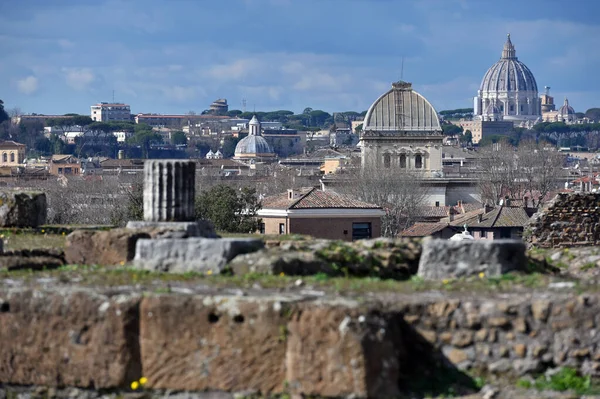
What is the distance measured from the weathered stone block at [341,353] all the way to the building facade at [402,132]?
80566 mm

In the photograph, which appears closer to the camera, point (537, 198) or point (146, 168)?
point (146, 168)

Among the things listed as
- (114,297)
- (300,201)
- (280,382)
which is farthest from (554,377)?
(300,201)

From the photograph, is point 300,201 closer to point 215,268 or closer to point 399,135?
point 215,268

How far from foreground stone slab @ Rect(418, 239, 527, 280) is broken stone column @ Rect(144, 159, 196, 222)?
3643mm

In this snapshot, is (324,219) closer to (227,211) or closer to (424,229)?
(227,211)

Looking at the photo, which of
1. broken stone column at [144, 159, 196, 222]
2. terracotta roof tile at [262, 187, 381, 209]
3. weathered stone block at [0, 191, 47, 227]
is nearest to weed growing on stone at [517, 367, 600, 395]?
broken stone column at [144, 159, 196, 222]

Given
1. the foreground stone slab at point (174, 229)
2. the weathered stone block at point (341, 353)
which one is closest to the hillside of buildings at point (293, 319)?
the weathered stone block at point (341, 353)

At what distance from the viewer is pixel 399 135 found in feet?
299

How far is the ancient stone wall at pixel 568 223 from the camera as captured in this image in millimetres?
18375

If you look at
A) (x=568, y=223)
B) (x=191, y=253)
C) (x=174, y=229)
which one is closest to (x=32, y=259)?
(x=174, y=229)

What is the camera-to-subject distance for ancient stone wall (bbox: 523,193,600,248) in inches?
723

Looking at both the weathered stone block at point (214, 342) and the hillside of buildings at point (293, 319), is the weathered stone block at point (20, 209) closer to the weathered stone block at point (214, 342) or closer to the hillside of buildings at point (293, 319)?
the hillside of buildings at point (293, 319)

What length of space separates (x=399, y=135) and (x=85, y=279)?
263 feet

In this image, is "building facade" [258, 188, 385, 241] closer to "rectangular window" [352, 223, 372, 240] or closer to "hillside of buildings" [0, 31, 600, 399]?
"rectangular window" [352, 223, 372, 240]
